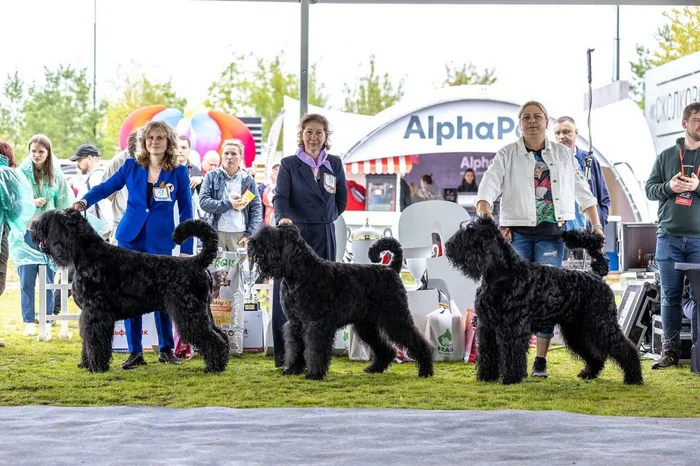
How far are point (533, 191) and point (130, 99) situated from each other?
79.4 feet

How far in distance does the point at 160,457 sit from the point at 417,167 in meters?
12.2

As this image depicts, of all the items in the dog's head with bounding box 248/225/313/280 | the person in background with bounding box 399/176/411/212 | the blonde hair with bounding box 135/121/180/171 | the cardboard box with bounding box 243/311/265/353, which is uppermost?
the person in background with bounding box 399/176/411/212

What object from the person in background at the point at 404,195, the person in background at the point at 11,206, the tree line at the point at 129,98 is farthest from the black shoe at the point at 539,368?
the tree line at the point at 129,98

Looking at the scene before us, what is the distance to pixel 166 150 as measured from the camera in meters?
5.75

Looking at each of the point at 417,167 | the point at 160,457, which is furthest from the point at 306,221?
the point at 417,167

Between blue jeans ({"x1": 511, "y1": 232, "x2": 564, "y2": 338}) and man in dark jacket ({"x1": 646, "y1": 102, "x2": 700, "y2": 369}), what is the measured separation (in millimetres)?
862

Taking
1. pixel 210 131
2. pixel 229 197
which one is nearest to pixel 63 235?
pixel 229 197

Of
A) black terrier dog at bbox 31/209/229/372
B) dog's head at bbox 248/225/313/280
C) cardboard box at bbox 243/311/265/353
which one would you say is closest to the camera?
dog's head at bbox 248/225/313/280

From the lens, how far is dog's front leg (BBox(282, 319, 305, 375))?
5301mm

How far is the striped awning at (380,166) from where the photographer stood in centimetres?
1341

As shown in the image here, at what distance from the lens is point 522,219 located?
→ 533 centimetres

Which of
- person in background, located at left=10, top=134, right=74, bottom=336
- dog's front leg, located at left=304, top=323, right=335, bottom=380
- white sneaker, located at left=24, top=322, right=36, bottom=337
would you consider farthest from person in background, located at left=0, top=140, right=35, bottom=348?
dog's front leg, located at left=304, top=323, right=335, bottom=380

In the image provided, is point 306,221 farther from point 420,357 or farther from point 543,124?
point 543,124

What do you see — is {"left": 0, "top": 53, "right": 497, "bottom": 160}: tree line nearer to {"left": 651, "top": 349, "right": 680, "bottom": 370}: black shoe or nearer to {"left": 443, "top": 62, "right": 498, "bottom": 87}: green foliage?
{"left": 443, "top": 62, "right": 498, "bottom": 87}: green foliage
